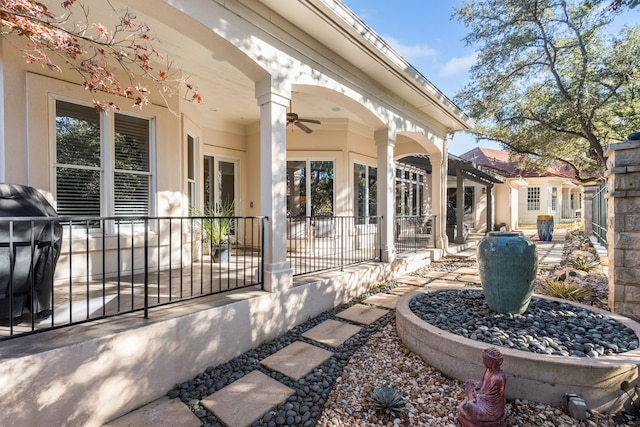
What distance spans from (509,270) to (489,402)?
1.57 meters

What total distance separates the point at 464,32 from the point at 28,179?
1027cm

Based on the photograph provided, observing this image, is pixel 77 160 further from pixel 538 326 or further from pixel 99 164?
pixel 538 326

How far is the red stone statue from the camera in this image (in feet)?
5.87

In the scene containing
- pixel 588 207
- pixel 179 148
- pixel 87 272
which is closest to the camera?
pixel 87 272

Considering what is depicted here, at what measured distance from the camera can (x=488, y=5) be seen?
799 cm

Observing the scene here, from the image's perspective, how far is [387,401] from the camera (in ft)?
6.92

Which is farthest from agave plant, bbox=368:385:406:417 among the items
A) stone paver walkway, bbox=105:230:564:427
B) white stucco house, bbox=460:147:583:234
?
white stucco house, bbox=460:147:583:234

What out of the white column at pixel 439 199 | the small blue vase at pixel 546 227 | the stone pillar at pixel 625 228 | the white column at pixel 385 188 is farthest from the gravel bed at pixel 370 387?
the small blue vase at pixel 546 227

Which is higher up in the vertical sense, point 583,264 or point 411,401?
point 583,264

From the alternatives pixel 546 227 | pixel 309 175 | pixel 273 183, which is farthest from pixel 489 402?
pixel 546 227

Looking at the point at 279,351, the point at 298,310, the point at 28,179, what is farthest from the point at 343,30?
the point at 28,179

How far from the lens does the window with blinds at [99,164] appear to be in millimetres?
→ 3748

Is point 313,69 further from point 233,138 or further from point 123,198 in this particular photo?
point 233,138

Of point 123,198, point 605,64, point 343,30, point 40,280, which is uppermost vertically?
point 605,64
